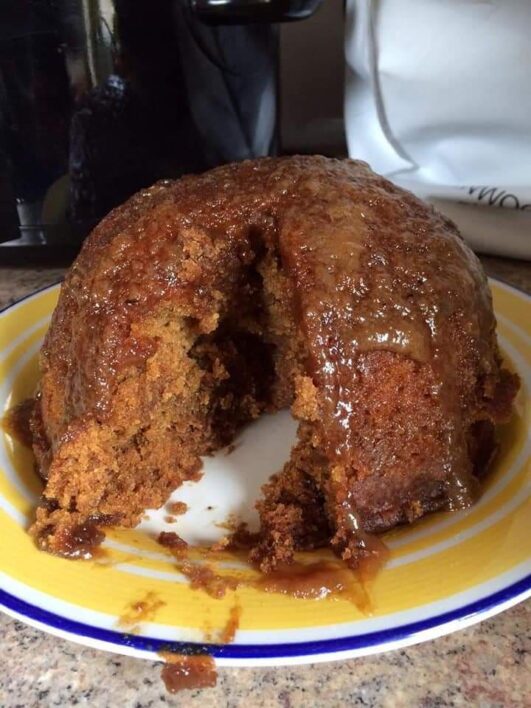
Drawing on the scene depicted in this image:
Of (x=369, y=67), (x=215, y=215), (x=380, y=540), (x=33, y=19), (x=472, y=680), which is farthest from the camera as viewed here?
(x=369, y=67)

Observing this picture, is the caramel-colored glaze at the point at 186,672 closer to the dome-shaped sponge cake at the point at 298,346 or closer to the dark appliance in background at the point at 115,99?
the dome-shaped sponge cake at the point at 298,346

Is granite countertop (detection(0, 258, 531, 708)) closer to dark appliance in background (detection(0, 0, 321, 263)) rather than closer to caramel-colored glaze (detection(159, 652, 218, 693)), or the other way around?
caramel-colored glaze (detection(159, 652, 218, 693))

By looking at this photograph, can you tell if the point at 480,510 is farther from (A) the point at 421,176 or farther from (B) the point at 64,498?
(A) the point at 421,176

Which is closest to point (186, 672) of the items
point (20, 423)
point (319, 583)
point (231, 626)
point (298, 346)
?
point (231, 626)

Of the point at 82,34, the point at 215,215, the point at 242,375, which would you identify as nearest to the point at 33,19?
the point at 82,34

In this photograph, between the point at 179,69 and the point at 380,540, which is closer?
the point at 380,540

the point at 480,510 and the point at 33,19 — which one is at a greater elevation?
the point at 33,19

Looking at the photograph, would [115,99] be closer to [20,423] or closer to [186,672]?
[20,423]

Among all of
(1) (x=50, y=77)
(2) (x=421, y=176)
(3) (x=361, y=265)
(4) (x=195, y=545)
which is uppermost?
(1) (x=50, y=77)
